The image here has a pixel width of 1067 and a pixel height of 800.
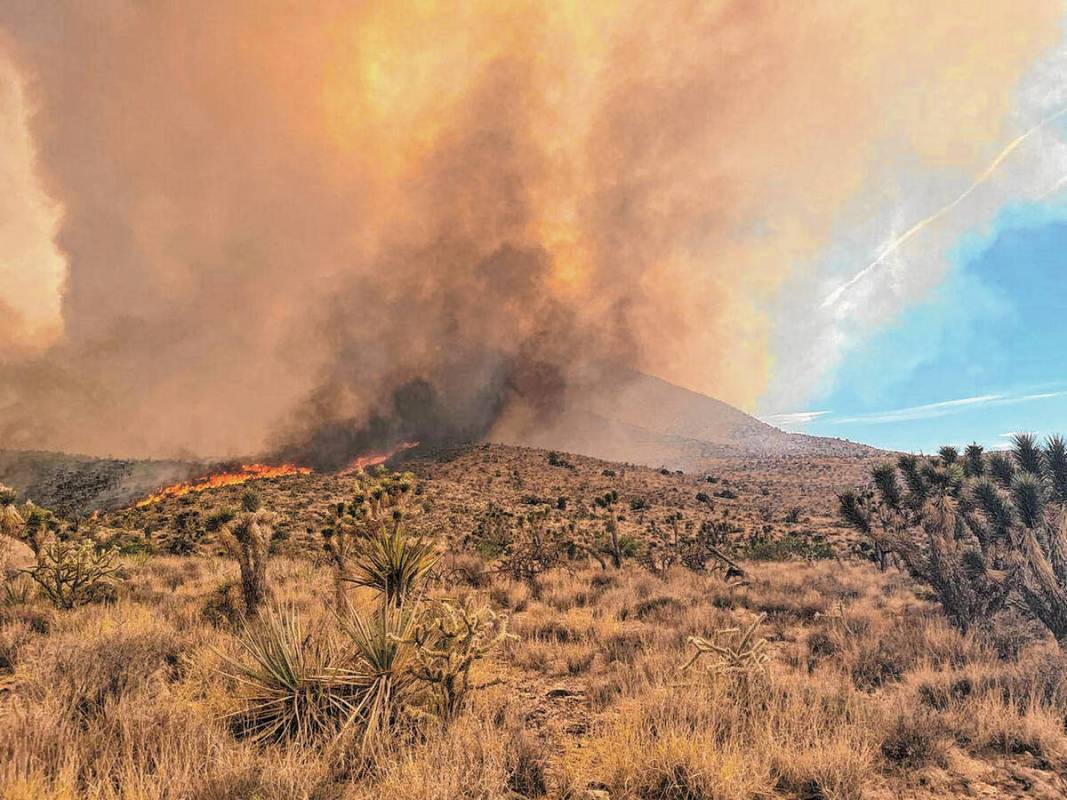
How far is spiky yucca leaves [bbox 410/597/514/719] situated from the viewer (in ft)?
20.5

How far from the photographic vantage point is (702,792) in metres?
4.55

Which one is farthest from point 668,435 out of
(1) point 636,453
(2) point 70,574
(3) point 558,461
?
(2) point 70,574

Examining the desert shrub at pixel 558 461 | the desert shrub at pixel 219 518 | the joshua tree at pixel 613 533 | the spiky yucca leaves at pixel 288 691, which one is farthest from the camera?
the desert shrub at pixel 558 461

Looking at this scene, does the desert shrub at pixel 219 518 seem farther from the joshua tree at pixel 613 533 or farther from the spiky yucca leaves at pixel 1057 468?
the spiky yucca leaves at pixel 1057 468

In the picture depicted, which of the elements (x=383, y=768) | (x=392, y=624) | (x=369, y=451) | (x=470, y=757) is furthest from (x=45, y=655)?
(x=369, y=451)

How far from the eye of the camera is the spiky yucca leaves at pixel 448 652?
20.5 ft

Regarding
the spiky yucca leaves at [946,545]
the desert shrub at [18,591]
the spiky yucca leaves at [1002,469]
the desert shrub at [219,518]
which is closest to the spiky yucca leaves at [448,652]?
the desert shrub at [219,518]

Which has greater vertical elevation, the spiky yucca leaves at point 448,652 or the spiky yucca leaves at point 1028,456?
the spiky yucca leaves at point 1028,456

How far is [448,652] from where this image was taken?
6.33 meters

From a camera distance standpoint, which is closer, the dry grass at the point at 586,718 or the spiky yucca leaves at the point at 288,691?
the dry grass at the point at 586,718

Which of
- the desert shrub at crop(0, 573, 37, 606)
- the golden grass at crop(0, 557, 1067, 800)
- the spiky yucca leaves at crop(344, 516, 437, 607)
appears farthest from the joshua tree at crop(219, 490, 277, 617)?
the desert shrub at crop(0, 573, 37, 606)

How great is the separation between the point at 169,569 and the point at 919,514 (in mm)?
24161

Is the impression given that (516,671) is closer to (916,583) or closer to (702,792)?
(702,792)

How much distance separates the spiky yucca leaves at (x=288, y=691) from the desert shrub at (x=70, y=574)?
818 centimetres
